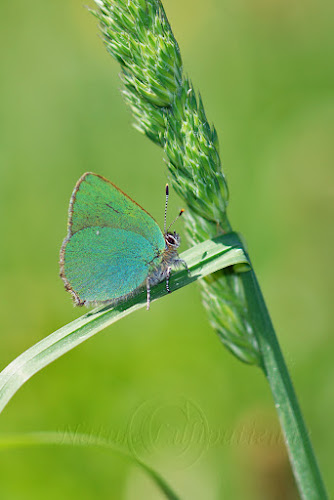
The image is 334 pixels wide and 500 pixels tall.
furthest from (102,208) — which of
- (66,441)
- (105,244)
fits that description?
(66,441)

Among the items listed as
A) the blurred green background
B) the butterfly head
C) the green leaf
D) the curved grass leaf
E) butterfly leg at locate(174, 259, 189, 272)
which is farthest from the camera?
the blurred green background

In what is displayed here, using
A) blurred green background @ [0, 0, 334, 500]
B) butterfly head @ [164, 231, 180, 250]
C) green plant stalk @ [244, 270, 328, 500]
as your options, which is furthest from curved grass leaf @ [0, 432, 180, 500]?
butterfly head @ [164, 231, 180, 250]

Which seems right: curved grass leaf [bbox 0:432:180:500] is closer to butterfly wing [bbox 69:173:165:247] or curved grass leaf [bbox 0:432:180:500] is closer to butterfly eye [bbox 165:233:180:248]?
butterfly wing [bbox 69:173:165:247]

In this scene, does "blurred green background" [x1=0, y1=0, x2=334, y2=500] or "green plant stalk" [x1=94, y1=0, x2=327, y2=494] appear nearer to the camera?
"green plant stalk" [x1=94, y1=0, x2=327, y2=494]

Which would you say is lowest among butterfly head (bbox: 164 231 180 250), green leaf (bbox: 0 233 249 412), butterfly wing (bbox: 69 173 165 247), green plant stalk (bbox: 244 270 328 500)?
green plant stalk (bbox: 244 270 328 500)

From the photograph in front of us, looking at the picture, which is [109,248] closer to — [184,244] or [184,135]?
[184,135]

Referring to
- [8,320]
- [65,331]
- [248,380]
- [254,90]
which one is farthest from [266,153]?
[65,331]
